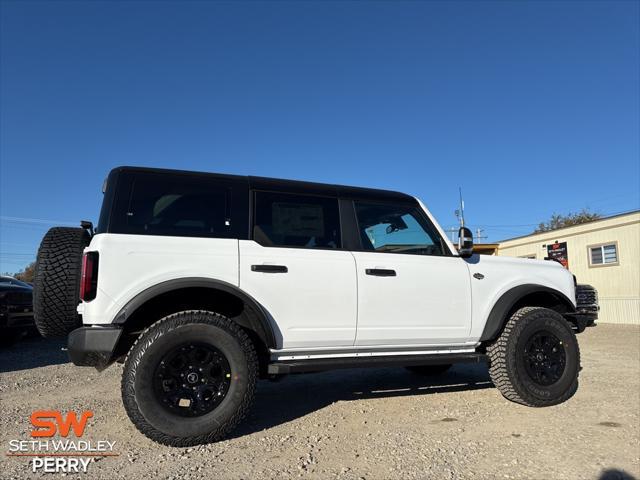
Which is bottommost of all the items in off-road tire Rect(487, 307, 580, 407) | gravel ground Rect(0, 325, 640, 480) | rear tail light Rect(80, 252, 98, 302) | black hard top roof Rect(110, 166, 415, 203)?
gravel ground Rect(0, 325, 640, 480)

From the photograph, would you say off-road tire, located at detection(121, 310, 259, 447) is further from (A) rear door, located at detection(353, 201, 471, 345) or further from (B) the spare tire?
(A) rear door, located at detection(353, 201, 471, 345)

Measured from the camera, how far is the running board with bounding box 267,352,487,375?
356 centimetres

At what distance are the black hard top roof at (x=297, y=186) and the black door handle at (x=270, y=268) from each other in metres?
0.72

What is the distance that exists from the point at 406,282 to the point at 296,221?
1.13m

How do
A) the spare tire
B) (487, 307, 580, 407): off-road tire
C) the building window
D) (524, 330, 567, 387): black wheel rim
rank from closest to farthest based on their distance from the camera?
the spare tire < (487, 307, 580, 407): off-road tire < (524, 330, 567, 387): black wheel rim < the building window

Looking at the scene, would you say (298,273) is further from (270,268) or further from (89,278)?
(89,278)

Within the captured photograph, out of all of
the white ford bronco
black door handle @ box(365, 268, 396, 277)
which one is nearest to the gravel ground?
the white ford bronco

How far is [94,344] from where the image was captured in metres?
3.10

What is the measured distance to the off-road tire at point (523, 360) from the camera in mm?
4180

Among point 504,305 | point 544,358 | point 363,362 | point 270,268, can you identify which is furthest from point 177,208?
point 544,358

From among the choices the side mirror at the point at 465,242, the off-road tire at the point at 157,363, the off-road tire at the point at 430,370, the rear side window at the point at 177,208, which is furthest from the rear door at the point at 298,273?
the off-road tire at the point at 430,370

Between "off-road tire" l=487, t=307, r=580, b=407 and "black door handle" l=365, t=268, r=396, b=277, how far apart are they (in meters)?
1.36

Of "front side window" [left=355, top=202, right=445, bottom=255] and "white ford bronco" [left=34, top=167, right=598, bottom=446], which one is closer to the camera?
"white ford bronco" [left=34, top=167, right=598, bottom=446]

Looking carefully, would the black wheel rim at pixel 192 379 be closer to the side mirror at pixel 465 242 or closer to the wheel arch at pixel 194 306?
the wheel arch at pixel 194 306
